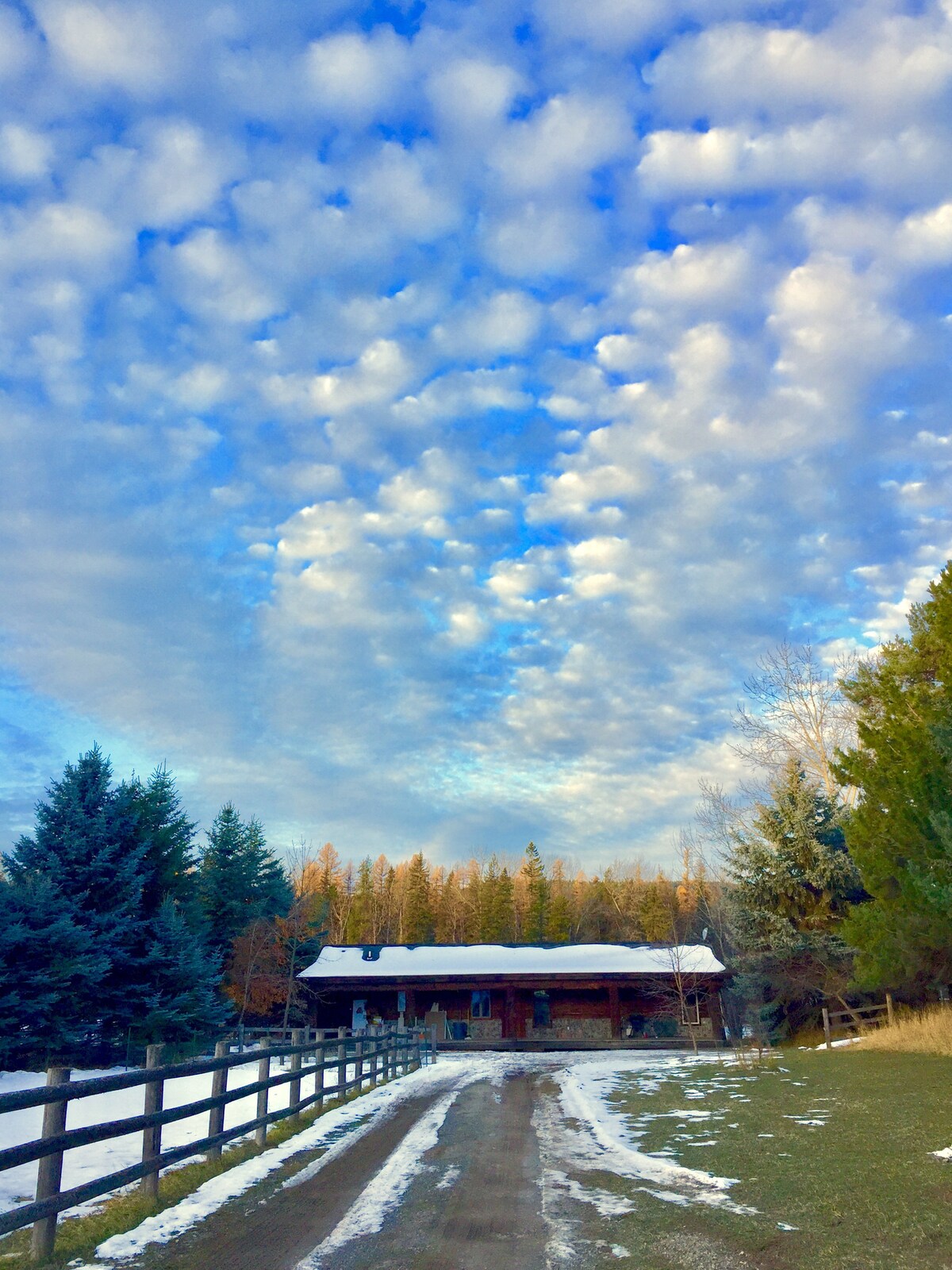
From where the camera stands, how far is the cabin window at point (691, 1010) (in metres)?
37.9

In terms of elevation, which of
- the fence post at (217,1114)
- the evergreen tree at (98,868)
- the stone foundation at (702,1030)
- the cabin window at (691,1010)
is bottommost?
the stone foundation at (702,1030)

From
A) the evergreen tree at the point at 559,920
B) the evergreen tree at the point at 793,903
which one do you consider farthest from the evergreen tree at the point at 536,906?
the evergreen tree at the point at 793,903

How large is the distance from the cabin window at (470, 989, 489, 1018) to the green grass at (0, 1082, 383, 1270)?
33532mm

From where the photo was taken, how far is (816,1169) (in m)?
7.91

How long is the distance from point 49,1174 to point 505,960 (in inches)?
1468

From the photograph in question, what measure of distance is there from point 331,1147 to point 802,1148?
5.19 m

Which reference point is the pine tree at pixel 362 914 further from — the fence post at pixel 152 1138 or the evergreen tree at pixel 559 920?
the fence post at pixel 152 1138

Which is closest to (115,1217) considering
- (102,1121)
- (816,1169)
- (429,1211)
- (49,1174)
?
(49,1174)

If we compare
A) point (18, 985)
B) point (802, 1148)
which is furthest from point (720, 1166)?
point (18, 985)

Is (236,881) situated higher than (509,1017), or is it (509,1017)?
(236,881)

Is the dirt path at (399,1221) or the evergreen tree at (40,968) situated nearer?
the dirt path at (399,1221)

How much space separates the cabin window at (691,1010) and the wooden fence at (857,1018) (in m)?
7.38

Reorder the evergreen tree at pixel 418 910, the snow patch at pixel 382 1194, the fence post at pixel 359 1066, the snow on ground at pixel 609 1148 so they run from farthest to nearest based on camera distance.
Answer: the evergreen tree at pixel 418 910 → the fence post at pixel 359 1066 → the snow on ground at pixel 609 1148 → the snow patch at pixel 382 1194

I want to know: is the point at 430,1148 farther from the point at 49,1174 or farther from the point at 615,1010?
the point at 615,1010
